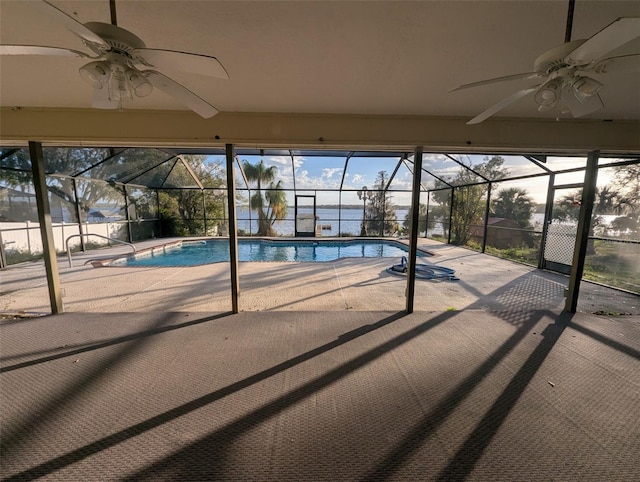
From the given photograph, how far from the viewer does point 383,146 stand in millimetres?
2973

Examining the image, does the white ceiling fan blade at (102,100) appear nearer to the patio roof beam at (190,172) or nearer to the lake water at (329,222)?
the patio roof beam at (190,172)

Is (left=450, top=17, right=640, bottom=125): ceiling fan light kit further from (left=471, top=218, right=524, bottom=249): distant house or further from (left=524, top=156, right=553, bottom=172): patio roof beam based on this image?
(left=471, top=218, right=524, bottom=249): distant house

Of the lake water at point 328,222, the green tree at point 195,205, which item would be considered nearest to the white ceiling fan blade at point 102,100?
the lake water at point 328,222

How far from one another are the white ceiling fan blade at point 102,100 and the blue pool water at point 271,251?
6271 millimetres

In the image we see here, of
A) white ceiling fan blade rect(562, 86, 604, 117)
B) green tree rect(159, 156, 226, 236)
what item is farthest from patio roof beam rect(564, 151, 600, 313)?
green tree rect(159, 156, 226, 236)

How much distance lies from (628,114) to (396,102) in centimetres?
246

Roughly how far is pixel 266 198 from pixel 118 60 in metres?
9.79

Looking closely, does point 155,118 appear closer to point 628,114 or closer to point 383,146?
Answer: point 383,146

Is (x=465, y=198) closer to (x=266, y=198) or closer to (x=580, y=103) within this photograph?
(x=266, y=198)

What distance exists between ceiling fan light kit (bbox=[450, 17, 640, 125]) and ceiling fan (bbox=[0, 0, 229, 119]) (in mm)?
1336

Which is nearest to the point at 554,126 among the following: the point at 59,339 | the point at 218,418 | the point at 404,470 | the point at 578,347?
the point at 578,347

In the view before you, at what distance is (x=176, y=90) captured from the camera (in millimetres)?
1442

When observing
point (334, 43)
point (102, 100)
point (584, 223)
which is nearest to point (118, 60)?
point (102, 100)

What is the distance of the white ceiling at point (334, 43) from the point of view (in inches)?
51.7
